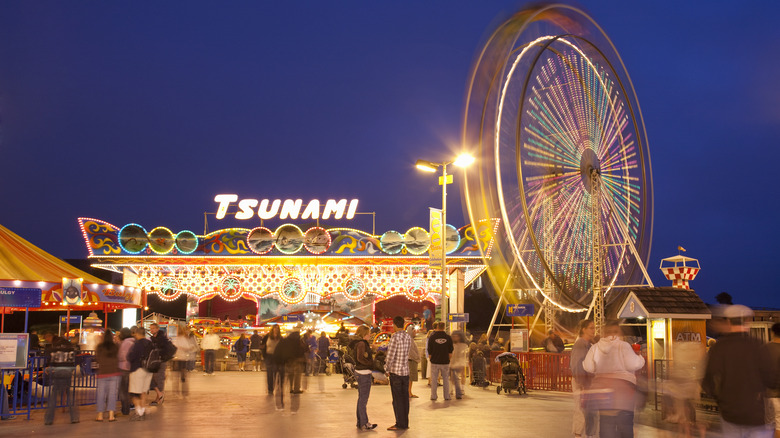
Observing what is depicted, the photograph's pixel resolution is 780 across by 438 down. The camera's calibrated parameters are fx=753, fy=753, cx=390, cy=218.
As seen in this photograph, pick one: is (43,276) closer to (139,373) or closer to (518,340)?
(139,373)

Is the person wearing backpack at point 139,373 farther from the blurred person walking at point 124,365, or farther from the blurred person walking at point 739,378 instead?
the blurred person walking at point 739,378

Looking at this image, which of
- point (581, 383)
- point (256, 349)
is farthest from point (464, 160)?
point (256, 349)

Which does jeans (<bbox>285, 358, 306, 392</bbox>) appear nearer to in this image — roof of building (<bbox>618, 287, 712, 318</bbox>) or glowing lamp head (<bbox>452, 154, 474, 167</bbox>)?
roof of building (<bbox>618, 287, 712, 318</bbox>)

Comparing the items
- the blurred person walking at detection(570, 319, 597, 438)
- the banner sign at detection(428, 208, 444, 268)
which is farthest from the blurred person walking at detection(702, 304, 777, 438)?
the banner sign at detection(428, 208, 444, 268)

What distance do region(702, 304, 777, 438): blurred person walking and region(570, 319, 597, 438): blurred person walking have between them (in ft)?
12.8

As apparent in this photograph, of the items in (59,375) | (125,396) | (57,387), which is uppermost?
(59,375)

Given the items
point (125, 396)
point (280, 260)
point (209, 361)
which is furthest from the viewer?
point (280, 260)

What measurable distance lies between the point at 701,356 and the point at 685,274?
26.4m

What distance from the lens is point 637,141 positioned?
80.4 feet

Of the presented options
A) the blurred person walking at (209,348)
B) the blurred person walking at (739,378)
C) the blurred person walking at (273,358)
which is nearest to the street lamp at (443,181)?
the blurred person walking at (273,358)

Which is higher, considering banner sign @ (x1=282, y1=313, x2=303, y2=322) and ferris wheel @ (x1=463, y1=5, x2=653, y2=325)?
ferris wheel @ (x1=463, y1=5, x2=653, y2=325)

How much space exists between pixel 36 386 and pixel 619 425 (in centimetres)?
1135

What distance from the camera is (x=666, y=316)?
16875 millimetres

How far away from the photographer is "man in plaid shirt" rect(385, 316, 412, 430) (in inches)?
460
